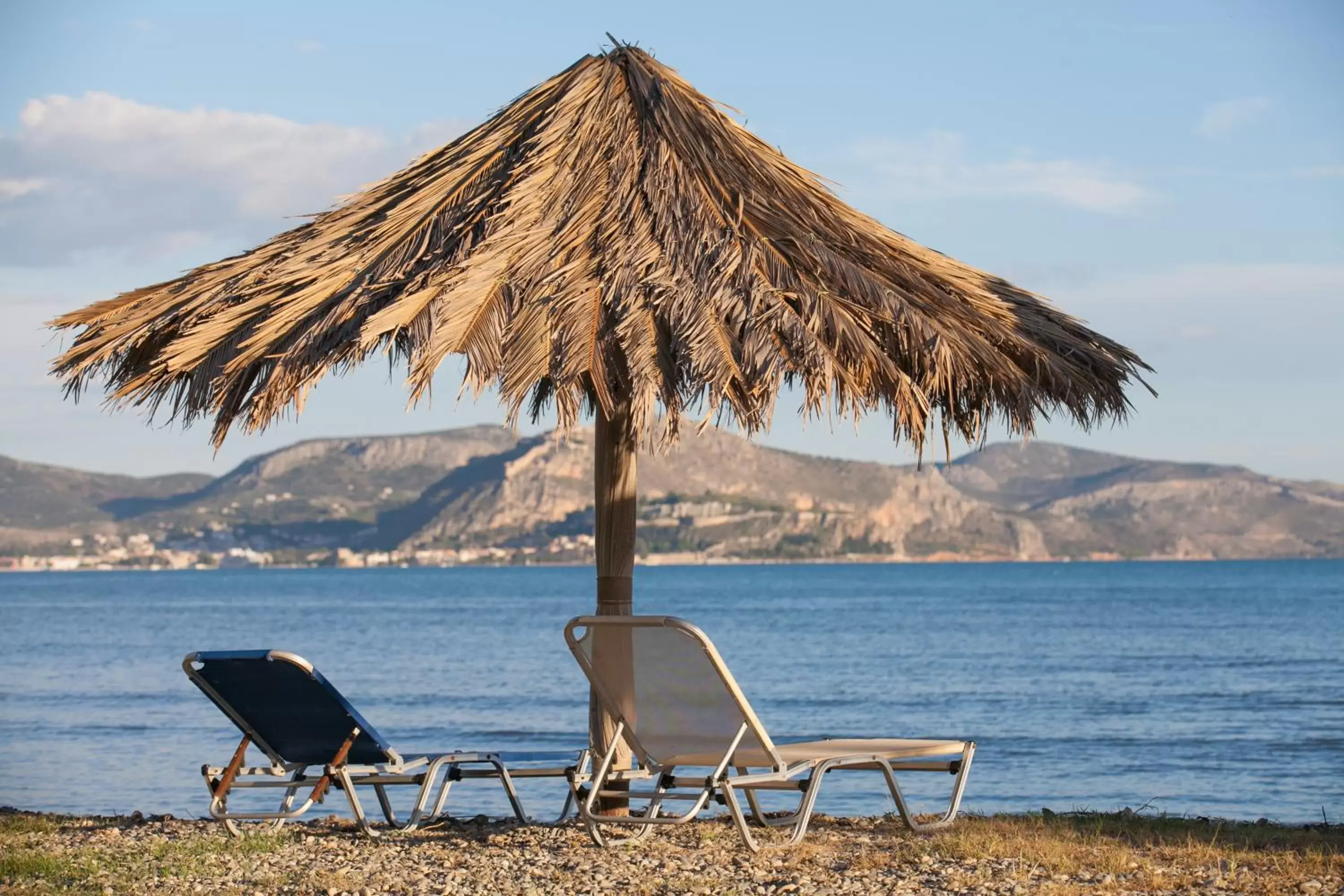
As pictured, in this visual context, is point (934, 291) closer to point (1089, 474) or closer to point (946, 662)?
point (946, 662)

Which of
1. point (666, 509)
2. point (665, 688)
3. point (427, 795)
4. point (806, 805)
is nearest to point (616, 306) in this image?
point (665, 688)

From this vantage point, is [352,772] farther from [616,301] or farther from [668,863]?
[616,301]

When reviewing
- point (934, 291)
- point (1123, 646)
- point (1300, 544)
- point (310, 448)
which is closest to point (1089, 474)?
point (1300, 544)

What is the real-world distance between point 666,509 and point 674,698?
→ 110 metres

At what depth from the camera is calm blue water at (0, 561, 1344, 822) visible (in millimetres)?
12898

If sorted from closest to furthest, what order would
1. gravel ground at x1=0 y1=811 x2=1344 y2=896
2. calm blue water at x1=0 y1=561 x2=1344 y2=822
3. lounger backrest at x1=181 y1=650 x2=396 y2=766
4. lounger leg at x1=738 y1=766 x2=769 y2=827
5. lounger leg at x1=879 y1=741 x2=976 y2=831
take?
gravel ground at x1=0 y1=811 x2=1344 y2=896 < lounger backrest at x1=181 y1=650 x2=396 y2=766 < lounger leg at x1=738 y1=766 x2=769 y2=827 < lounger leg at x1=879 y1=741 x2=976 y2=831 < calm blue water at x1=0 y1=561 x2=1344 y2=822

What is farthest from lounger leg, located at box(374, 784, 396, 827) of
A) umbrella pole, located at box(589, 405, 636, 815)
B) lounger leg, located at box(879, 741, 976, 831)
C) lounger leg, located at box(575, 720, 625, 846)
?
lounger leg, located at box(879, 741, 976, 831)

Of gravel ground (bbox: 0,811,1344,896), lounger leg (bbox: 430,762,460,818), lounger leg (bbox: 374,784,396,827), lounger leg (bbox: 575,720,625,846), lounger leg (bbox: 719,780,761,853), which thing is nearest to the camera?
gravel ground (bbox: 0,811,1344,896)

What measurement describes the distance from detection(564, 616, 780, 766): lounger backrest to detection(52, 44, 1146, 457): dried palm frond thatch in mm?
719

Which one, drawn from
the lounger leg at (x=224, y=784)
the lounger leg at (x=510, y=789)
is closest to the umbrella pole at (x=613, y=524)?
the lounger leg at (x=510, y=789)

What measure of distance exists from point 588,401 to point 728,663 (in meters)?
27.1

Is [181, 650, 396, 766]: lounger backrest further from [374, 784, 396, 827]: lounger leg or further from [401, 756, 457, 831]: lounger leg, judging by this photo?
[374, 784, 396, 827]: lounger leg

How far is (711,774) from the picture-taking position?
4.93 m

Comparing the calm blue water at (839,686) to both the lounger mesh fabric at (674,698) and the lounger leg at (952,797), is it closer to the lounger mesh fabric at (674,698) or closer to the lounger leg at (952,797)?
the lounger leg at (952,797)
